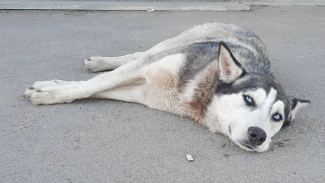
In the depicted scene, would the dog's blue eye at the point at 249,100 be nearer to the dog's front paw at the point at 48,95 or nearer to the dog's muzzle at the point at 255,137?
the dog's muzzle at the point at 255,137

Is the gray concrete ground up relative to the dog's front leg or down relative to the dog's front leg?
down

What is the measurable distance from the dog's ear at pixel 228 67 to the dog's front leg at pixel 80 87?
0.75 metres

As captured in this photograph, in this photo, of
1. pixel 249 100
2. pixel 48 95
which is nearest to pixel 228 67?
pixel 249 100

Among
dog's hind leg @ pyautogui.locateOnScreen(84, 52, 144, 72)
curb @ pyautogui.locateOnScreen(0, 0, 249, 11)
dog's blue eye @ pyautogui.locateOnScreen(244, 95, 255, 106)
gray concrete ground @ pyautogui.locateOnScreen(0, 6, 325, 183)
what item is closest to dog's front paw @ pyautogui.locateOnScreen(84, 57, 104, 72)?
dog's hind leg @ pyautogui.locateOnScreen(84, 52, 144, 72)

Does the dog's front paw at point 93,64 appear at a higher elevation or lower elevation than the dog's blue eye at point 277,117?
lower

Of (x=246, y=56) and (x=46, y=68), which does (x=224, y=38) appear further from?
(x=46, y=68)

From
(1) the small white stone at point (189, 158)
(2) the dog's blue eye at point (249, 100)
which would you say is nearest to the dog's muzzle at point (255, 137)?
(2) the dog's blue eye at point (249, 100)

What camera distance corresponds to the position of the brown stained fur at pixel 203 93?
3736mm

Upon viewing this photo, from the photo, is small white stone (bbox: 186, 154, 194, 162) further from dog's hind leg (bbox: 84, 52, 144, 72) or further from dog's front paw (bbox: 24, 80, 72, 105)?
dog's hind leg (bbox: 84, 52, 144, 72)

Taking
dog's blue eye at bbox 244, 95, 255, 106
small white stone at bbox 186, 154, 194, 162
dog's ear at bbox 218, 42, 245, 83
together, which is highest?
dog's ear at bbox 218, 42, 245, 83

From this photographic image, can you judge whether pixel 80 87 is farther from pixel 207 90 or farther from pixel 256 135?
pixel 256 135

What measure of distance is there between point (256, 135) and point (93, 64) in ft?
7.40

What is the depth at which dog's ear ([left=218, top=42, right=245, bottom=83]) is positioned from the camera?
362cm

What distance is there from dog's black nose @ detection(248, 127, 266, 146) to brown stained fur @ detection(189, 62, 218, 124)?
57cm
